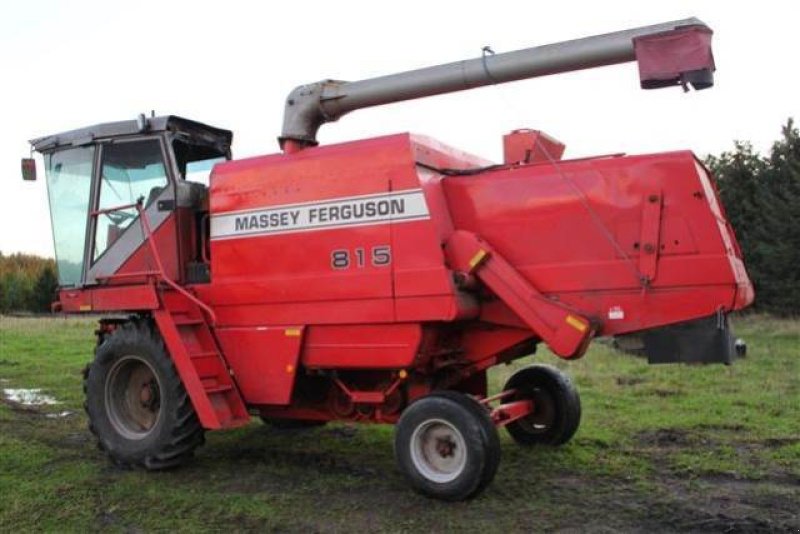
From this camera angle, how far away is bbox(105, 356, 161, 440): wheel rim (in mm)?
7270

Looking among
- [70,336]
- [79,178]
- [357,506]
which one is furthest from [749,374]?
[70,336]

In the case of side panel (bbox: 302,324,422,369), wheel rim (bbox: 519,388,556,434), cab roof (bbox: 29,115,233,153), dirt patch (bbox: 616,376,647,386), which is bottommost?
dirt patch (bbox: 616,376,647,386)

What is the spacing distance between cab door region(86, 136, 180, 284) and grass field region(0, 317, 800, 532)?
1.82 m

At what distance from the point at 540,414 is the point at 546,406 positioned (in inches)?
4.0

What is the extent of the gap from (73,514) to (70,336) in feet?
57.9

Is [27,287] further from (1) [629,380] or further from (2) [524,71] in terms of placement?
(2) [524,71]

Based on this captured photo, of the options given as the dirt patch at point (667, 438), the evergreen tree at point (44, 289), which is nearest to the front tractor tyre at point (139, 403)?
the dirt patch at point (667, 438)

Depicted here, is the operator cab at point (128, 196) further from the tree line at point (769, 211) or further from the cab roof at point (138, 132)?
the tree line at point (769, 211)

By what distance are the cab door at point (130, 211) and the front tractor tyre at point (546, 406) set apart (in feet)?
11.2

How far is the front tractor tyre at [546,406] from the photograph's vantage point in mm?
7344

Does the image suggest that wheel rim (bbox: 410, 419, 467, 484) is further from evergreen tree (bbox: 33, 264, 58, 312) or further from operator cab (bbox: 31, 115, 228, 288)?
evergreen tree (bbox: 33, 264, 58, 312)

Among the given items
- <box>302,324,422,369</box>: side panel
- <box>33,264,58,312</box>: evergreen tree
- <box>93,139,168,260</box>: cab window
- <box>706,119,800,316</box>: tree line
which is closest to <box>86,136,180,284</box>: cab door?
<box>93,139,168,260</box>: cab window

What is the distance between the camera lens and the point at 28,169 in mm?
7805

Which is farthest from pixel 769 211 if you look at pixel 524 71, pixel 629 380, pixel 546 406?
pixel 524 71
